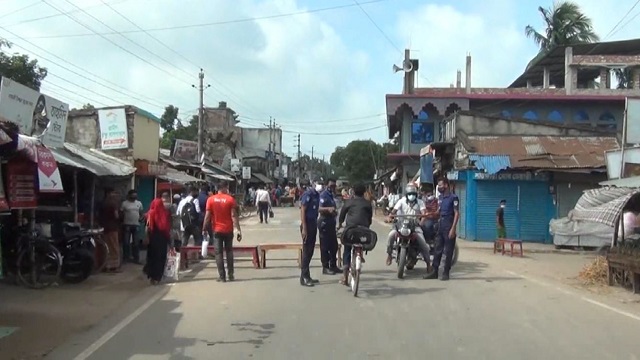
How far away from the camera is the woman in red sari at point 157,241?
1305cm

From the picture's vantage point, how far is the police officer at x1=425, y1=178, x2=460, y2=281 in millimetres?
13070

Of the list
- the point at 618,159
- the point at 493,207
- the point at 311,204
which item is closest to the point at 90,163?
the point at 311,204

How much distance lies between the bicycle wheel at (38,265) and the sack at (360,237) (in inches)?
197

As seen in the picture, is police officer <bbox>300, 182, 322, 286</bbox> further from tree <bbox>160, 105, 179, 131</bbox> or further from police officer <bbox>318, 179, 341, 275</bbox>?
tree <bbox>160, 105, 179, 131</bbox>

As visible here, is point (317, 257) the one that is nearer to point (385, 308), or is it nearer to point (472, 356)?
point (385, 308)

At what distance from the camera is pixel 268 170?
8444 cm

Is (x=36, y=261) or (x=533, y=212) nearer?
(x=36, y=261)

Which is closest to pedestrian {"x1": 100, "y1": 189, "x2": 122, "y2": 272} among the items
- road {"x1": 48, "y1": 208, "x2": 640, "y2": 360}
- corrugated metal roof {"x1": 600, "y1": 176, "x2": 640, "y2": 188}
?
road {"x1": 48, "y1": 208, "x2": 640, "y2": 360}

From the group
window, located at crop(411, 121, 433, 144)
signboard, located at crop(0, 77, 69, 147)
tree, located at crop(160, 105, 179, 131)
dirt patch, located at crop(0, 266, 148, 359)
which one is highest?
tree, located at crop(160, 105, 179, 131)

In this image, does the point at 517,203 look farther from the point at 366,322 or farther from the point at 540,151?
the point at 366,322

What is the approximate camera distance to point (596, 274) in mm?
13742

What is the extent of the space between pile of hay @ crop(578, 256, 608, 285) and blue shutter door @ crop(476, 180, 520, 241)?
10.5m

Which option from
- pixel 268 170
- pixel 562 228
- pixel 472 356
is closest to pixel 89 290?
pixel 472 356

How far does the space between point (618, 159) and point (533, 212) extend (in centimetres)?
917
